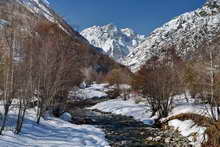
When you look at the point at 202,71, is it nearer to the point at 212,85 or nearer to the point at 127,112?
the point at 212,85

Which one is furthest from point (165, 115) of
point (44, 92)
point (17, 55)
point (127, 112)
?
point (17, 55)

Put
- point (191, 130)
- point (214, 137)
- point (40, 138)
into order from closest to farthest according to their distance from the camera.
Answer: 1. point (214, 137)
2. point (40, 138)
3. point (191, 130)

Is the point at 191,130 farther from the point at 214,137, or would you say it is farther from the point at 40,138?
the point at 40,138

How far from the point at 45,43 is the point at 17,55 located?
8558 millimetres

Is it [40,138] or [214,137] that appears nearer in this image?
[214,137]

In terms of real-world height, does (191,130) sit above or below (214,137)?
below

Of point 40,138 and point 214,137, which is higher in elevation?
point 214,137

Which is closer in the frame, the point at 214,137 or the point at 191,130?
the point at 214,137

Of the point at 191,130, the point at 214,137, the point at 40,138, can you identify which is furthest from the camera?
the point at 191,130

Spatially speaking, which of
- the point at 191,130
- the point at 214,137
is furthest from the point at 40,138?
the point at 191,130

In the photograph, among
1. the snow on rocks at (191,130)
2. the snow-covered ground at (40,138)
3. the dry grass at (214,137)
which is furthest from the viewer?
the snow on rocks at (191,130)

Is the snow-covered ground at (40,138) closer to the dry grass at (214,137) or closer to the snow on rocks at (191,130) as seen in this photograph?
the snow on rocks at (191,130)

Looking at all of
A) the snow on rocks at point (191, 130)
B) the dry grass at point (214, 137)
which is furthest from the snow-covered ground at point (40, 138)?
the dry grass at point (214, 137)

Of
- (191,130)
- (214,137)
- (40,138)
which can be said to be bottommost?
(191,130)
